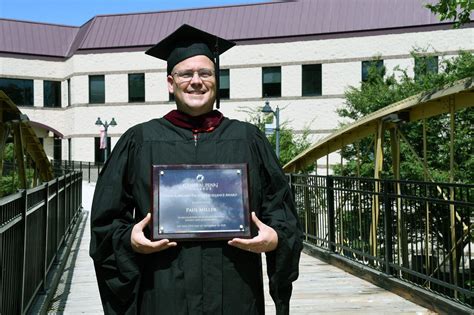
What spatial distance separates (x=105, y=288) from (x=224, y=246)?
580 millimetres

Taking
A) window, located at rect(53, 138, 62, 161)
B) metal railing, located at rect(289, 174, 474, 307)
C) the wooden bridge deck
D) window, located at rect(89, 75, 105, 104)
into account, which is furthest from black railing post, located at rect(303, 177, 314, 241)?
window, located at rect(53, 138, 62, 161)

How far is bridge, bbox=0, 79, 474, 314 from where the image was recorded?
20.1 feet

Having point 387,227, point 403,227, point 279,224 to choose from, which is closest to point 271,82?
point 387,227

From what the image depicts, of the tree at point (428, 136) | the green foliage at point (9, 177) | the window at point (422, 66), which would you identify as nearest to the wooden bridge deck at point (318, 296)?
the tree at point (428, 136)

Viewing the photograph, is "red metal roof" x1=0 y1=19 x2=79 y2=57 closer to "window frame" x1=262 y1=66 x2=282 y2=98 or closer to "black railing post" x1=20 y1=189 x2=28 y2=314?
"window frame" x1=262 y1=66 x2=282 y2=98

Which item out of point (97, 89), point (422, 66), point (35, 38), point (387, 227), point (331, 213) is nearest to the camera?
point (387, 227)

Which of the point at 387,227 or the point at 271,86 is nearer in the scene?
the point at 387,227

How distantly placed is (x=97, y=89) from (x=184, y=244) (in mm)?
39773

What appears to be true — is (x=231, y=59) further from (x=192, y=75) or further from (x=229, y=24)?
(x=192, y=75)

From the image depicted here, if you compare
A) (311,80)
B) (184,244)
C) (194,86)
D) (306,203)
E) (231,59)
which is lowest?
(306,203)

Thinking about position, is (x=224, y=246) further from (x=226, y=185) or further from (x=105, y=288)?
(x=105, y=288)

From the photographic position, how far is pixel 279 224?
9.81 feet

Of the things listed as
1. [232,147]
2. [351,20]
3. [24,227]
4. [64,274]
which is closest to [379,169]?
[64,274]

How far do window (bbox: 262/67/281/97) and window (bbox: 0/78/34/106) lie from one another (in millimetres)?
15892
